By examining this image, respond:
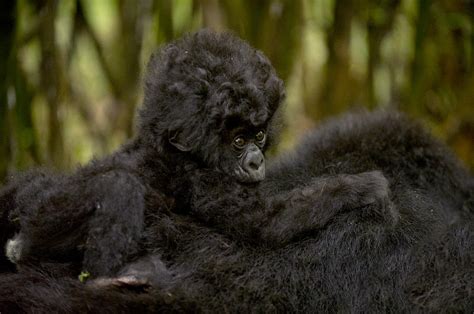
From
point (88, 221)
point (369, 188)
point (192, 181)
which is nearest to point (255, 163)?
point (192, 181)

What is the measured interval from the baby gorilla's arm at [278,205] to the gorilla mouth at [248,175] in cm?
2

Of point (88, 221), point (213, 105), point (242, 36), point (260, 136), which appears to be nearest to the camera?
point (88, 221)

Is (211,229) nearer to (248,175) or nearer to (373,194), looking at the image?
(248,175)

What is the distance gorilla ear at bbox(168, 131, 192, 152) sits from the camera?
8.91 ft

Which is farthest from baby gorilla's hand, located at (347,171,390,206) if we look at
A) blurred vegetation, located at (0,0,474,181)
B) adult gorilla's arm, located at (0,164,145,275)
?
blurred vegetation, located at (0,0,474,181)

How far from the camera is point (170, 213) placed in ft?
8.66

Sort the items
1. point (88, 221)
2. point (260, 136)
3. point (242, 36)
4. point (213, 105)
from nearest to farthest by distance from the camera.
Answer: point (88, 221) → point (213, 105) → point (260, 136) → point (242, 36)

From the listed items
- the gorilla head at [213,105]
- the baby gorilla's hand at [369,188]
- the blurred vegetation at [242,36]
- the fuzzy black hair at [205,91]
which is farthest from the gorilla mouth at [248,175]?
the blurred vegetation at [242,36]

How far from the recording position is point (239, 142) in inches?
109

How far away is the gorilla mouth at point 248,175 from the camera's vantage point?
2738 mm

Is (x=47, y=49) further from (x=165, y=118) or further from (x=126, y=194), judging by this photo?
(x=126, y=194)

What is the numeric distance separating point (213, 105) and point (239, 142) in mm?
164

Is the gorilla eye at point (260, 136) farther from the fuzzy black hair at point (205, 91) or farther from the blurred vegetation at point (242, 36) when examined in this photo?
the blurred vegetation at point (242, 36)

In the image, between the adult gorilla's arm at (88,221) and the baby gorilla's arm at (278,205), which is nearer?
the adult gorilla's arm at (88,221)
